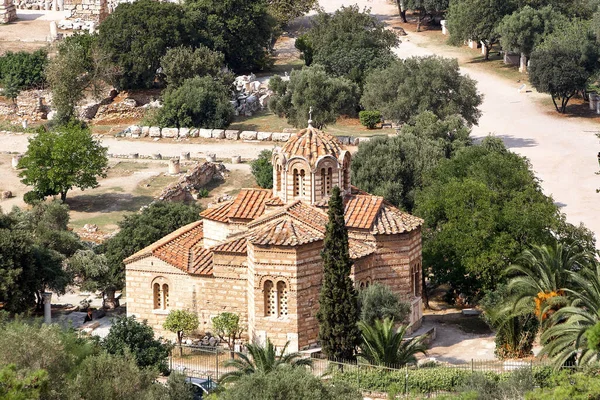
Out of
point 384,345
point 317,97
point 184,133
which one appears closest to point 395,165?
point 317,97

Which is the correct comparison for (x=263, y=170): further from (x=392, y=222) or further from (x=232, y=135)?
(x=392, y=222)

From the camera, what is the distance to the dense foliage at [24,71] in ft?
318

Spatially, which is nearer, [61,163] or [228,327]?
[228,327]

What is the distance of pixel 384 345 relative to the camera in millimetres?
47188

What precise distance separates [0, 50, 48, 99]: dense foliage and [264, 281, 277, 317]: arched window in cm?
5005

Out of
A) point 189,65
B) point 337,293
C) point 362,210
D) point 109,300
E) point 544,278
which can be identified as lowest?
point 109,300

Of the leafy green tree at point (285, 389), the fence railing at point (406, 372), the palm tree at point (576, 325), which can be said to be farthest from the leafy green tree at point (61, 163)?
the leafy green tree at point (285, 389)

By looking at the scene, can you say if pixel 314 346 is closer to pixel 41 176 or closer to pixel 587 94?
pixel 41 176

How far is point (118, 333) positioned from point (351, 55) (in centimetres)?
4821

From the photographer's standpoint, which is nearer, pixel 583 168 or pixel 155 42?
pixel 583 168

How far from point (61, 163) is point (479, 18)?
38938 millimetres

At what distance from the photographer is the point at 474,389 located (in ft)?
145

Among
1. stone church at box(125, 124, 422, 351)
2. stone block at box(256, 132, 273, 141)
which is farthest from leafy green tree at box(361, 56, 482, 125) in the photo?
stone church at box(125, 124, 422, 351)

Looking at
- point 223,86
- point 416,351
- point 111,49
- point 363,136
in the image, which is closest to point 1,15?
point 111,49
